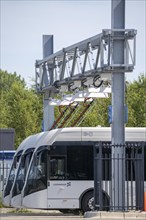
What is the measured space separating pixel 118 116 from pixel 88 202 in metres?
5.16

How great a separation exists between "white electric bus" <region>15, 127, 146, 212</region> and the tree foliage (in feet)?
69.5

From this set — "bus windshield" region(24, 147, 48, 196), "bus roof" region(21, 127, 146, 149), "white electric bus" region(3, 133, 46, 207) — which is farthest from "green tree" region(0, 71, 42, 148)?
"bus roof" region(21, 127, 146, 149)

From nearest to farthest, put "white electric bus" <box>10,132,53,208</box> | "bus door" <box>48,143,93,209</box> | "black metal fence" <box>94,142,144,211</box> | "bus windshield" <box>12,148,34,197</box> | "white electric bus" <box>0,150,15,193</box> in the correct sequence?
"black metal fence" <box>94,142,144,211</box>, "bus door" <box>48,143,93,209</box>, "white electric bus" <box>10,132,53,208</box>, "bus windshield" <box>12,148,34,197</box>, "white electric bus" <box>0,150,15,193</box>

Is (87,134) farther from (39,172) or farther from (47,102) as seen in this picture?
(47,102)

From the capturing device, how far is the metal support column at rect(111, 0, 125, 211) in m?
28.9

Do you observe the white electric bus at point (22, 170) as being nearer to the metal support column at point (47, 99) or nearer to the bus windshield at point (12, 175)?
the bus windshield at point (12, 175)

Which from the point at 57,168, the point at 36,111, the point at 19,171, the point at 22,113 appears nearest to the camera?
the point at 57,168

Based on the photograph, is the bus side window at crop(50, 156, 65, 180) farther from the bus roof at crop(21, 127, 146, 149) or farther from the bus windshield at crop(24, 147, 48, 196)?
the bus roof at crop(21, 127, 146, 149)

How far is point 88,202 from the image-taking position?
33.5 meters

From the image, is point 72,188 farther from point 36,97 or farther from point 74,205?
point 36,97

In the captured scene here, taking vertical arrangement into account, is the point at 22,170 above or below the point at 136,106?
below

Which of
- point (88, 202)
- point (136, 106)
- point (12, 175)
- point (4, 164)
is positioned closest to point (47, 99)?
point (12, 175)

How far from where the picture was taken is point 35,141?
114 feet

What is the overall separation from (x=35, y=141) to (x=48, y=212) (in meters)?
3.84
